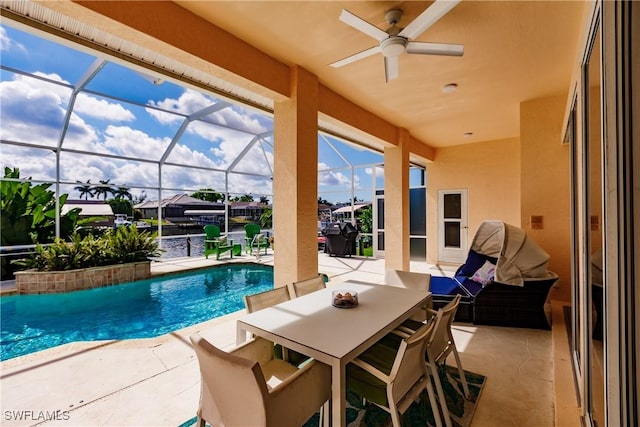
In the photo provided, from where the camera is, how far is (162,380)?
2.35 meters

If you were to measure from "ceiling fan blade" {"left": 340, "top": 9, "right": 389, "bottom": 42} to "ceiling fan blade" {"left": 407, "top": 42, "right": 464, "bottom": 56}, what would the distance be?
280mm

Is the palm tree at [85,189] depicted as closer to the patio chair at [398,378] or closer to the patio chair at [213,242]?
the patio chair at [213,242]

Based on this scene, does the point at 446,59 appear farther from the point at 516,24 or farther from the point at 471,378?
the point at 471,378

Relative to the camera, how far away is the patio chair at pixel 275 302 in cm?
213

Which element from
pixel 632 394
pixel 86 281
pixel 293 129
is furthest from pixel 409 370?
pixel 86 281

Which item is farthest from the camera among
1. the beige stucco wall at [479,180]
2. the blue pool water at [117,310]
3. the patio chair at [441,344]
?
the beige stucco wall at [479,180]

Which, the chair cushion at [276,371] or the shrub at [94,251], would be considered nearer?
the chair cushion at [276,371]

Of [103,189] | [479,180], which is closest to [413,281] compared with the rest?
[479,180]

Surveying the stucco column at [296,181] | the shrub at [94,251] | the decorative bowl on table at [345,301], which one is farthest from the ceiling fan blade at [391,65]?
the shrub at [94,251]

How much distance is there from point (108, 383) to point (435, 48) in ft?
12.9

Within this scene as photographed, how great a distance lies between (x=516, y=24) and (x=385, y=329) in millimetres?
3037

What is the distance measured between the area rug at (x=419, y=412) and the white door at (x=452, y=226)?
5.84 m

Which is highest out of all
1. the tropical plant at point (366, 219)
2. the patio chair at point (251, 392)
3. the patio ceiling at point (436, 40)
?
the patio ceiling at point (436, 40)

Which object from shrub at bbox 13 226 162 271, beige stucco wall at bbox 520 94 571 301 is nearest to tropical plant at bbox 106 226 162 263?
shrub at bbox 13 226 162 271
